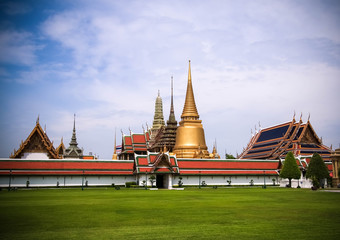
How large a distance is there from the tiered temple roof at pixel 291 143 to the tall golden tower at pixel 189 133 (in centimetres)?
1135

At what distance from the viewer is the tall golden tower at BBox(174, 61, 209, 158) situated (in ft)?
217

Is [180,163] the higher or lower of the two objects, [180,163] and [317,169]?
the higher

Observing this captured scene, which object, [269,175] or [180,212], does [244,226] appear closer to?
[180,212]

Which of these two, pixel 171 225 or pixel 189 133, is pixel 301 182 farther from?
pixel 171 225

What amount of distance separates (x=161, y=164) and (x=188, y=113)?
21.4m

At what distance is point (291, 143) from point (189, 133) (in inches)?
688

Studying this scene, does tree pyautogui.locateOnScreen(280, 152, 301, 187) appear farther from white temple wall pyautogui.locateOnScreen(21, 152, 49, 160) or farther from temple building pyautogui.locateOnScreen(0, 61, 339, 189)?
white temple wall pyautogui.locateOnScreen(21, 152, 49, 160)

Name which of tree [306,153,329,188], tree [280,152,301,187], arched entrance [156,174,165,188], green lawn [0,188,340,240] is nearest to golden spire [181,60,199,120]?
arched entrance [156,174,165,188]

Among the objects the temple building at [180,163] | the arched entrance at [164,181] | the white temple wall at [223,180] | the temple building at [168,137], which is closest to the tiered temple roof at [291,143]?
the temple building at [180,163]

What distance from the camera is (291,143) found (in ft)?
208

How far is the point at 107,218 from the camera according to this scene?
1438cm

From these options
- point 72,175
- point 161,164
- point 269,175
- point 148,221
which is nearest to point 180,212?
point 148,221

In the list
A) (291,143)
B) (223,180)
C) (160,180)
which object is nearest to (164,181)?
(160,180)

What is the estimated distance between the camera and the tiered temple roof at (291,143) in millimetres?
62250
